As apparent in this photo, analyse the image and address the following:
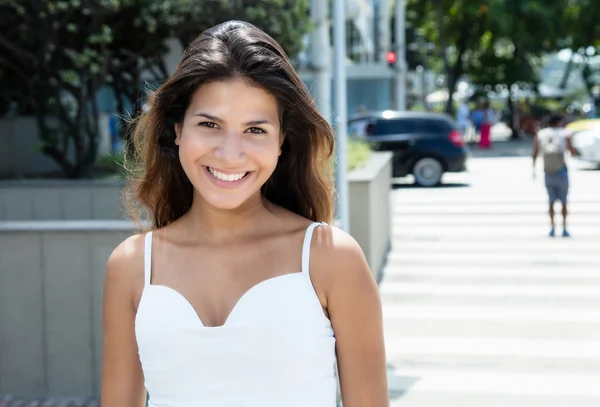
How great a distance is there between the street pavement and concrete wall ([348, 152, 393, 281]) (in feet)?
1.23

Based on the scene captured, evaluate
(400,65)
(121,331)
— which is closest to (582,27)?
(400,65)

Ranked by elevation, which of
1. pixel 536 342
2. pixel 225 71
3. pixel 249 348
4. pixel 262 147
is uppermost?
pixel 225 71

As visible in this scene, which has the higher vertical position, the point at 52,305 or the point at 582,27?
the point at 582,27

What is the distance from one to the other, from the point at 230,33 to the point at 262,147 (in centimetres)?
25

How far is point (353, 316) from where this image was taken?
1.85 m

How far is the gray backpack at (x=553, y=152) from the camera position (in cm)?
1207

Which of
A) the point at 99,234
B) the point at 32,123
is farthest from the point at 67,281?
the point at 32,123

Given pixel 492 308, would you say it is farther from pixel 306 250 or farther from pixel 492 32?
pixel 492 32

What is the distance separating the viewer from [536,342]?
24.1 feet

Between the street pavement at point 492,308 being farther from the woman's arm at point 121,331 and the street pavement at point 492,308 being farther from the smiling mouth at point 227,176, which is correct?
the smiling mouth at point 227,176

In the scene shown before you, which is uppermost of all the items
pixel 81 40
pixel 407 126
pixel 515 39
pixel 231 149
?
pixel 515 39

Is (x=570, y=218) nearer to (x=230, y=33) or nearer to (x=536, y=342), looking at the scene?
(x=536, y=342)

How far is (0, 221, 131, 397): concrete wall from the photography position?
18.3 ft

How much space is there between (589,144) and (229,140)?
21.8 meters
